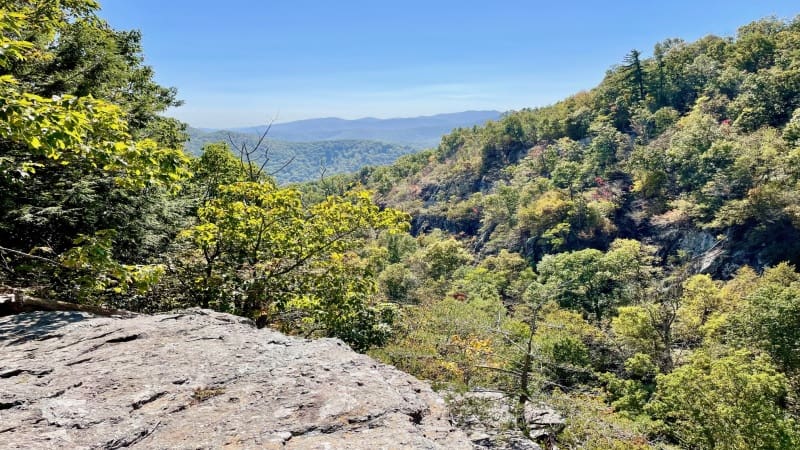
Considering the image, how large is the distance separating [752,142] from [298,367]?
7136 cm

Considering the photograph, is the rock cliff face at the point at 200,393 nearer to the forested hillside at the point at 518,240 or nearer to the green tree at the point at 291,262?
the forested hillside at the point at 518,240

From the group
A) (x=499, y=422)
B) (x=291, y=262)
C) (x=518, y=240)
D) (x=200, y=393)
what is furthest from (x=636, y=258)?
(x=200, y=393)

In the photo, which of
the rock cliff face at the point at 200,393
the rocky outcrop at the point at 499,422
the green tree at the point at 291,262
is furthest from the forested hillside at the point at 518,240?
the rock cliff face at the point at 200,393

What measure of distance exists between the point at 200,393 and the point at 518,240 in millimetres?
76089

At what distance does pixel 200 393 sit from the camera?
3850 mm

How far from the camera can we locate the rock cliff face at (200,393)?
3275 mm

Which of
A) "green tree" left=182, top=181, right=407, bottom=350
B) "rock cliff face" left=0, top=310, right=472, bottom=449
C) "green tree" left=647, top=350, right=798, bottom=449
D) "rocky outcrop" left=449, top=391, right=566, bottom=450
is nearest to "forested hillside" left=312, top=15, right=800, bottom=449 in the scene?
"green tree" left=647, top=350, right=798, bottom=449

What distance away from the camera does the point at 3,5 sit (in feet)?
23.0

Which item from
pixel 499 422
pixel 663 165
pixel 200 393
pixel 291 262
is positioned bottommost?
pixel 499 422

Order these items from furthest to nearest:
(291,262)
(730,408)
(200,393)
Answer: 1. (730,408)
2. (291,262)
3. (200,393)

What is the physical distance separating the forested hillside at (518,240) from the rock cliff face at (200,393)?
3.66ft

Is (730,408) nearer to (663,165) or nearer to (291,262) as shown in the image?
(291,262)

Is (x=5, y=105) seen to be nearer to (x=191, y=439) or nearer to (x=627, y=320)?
(x=191, y=439)

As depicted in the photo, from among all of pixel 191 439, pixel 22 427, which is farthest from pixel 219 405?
pixel 22 427
